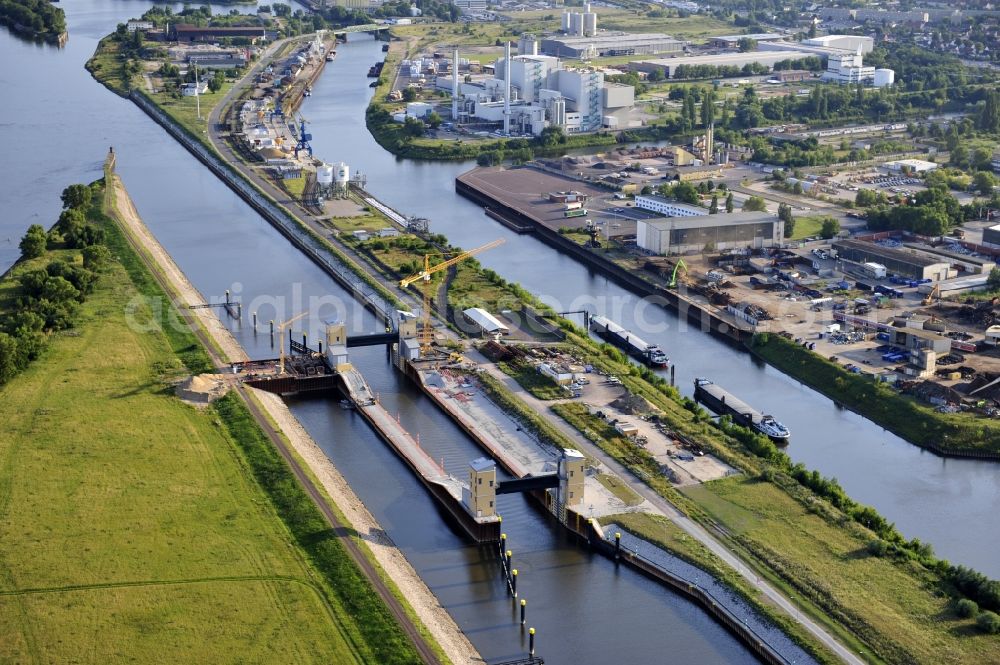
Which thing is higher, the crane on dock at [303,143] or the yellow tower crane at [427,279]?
the crane on dock at [303,143]

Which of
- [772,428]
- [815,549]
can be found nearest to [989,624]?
[815,549]

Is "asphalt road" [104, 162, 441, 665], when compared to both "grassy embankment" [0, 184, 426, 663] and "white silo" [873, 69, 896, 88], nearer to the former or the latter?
"grassy embankment" [0, 184, 426, 663]

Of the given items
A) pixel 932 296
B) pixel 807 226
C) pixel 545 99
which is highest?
pixel 545 99

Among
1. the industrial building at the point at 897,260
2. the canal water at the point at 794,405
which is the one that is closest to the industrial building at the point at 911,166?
the industrial building at the point at 897,260

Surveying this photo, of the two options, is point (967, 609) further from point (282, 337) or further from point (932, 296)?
point (932, 296)

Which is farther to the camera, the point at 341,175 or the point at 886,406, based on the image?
the point at 341,175

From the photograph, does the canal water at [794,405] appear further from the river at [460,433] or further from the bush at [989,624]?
the bush at [989,624]
